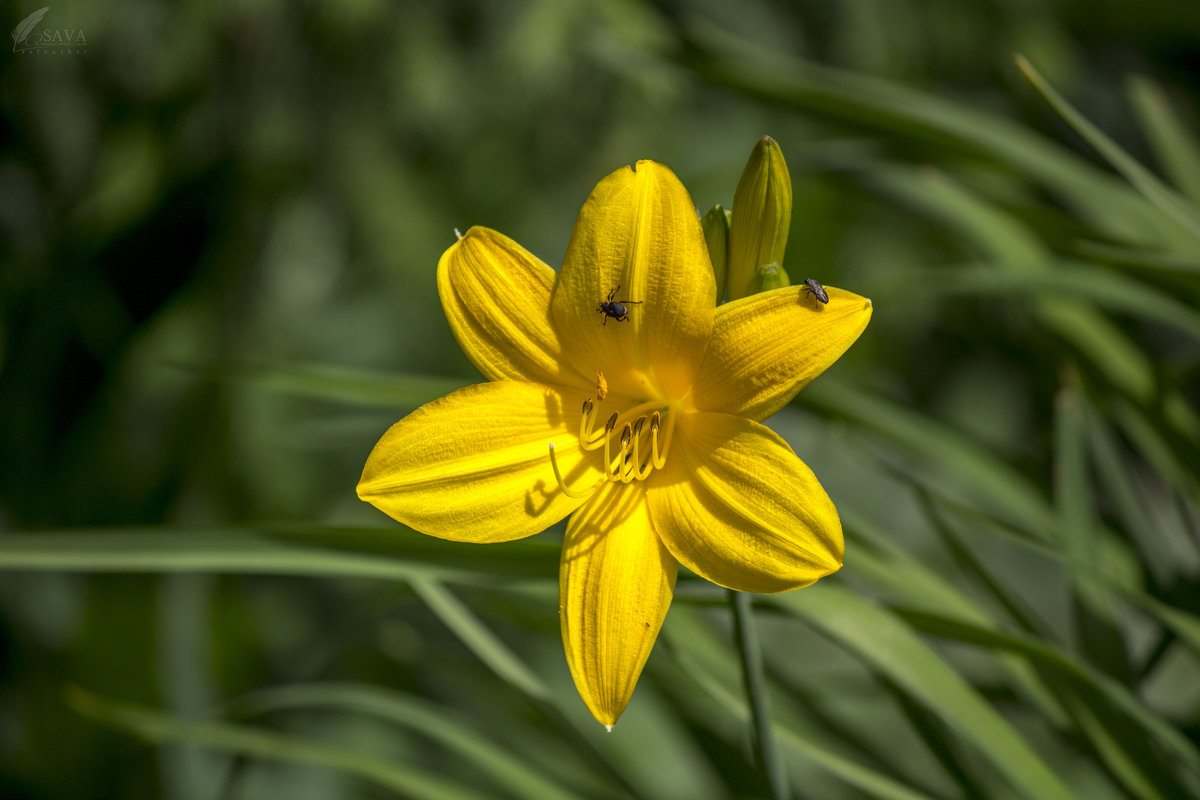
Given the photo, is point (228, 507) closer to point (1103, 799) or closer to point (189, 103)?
point (189, 103)

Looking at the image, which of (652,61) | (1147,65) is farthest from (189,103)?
(1147,65)

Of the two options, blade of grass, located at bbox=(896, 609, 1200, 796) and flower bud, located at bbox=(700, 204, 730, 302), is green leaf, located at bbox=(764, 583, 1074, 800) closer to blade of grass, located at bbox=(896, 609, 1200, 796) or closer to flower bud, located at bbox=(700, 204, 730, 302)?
blade of grass, located at bbox=(896, 609, 1200, 796)

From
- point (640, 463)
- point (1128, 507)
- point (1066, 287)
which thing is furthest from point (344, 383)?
point (1128, 507)

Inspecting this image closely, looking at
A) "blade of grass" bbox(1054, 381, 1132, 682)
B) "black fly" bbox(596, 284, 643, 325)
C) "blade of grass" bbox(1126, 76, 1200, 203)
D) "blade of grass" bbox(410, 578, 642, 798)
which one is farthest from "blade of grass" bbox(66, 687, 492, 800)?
"blade of grass" bbox(1126, 76, 1200, 203)

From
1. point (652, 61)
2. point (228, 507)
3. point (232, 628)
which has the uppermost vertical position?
point (652, 61)

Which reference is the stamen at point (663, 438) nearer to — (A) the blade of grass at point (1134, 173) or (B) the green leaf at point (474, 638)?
(B) the green leaf at point (474, 638)

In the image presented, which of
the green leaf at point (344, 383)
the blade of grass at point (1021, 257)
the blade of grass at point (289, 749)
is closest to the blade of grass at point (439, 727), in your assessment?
the blade of grass at point (289, 749)

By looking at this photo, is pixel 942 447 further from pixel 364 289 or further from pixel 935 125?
pixel 364 289
